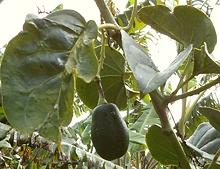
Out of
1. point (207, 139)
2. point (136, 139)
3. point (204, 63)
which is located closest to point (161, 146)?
point (207, 139)

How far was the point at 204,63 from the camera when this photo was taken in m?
0.65

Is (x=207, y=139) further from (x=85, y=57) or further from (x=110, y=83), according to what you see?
(x=85, y=57)

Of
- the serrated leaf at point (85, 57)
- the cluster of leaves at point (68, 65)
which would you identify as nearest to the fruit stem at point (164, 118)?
the cluster of leaves at point (68, 65)

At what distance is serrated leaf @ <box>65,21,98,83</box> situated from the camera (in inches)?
22.5

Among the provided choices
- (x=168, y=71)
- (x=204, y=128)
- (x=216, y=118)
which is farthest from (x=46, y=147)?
(x=168, y=71)

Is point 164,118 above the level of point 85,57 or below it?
below

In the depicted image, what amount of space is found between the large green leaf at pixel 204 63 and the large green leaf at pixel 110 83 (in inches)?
8.9

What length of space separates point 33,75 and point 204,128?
429 millimetres

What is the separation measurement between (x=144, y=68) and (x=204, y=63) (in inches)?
4.1

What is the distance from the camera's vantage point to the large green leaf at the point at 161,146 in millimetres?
782

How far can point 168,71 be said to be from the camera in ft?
1.89

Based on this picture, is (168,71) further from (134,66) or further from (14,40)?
(14,40)

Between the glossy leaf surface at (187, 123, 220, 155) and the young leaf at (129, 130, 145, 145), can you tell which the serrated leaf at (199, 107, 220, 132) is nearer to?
the glossy leaf surface at (187, 123, 220, 155)

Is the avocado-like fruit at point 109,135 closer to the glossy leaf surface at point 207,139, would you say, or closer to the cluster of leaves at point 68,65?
the cluster of leaves at point 68,65
